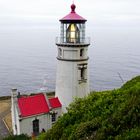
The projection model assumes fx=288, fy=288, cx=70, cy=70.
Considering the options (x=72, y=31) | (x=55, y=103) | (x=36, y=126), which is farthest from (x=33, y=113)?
(x=72, y=31)

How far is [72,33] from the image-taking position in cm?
2061

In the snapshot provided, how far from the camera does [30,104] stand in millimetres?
20094

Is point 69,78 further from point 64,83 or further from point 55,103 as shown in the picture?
point 55,103

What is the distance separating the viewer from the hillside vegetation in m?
6.66

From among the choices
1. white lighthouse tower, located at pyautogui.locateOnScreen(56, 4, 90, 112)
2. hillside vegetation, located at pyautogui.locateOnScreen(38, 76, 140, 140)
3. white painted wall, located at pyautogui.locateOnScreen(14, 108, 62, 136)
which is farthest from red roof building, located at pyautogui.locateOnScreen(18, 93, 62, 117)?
hillside vegetation, located at pyautogui.locateOnScreen(38, 76, 140, 140)

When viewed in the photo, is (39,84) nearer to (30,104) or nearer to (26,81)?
(26,81)

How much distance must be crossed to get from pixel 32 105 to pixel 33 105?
73 millimetres

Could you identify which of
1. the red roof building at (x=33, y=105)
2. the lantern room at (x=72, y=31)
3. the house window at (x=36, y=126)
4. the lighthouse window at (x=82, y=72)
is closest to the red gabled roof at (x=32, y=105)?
the red roof building at (x=33, y=105)

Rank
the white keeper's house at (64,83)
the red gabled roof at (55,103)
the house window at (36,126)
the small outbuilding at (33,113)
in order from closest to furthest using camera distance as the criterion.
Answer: the small outbuilding at (33,113), the white keeper's house at (64,83), the house window at (36,126), the red gabled roof at (55,103)

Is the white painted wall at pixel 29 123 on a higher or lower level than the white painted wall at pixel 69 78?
lower

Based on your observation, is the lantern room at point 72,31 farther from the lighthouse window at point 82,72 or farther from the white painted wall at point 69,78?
the lighthouse window at point 82,72

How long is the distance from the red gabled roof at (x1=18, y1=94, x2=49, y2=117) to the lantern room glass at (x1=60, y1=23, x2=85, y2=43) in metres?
4.54

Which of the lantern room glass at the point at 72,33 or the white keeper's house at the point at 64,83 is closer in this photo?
the white keeper's house at the point at 64,83

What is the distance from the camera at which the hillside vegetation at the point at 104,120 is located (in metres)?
6.66
